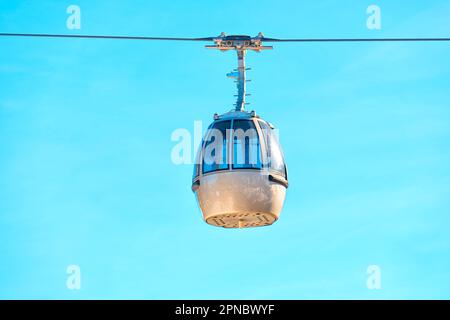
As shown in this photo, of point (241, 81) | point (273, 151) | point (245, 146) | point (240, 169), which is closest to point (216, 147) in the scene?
point (245, 146)

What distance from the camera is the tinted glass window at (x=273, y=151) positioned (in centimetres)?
5234

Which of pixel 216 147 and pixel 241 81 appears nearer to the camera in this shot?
pixel 216 147

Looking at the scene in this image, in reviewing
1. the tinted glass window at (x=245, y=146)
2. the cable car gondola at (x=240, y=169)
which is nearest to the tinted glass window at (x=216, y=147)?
the cable car gondola at (x=240, y=169)

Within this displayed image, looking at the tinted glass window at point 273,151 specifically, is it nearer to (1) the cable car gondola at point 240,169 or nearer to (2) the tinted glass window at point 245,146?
(1) the cable car gondola at point 240,169

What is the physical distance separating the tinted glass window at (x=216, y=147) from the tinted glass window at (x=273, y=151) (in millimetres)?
1033

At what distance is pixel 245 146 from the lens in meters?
52.3

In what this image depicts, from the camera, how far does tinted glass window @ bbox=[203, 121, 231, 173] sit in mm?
51969

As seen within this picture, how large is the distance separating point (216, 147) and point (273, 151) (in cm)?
152

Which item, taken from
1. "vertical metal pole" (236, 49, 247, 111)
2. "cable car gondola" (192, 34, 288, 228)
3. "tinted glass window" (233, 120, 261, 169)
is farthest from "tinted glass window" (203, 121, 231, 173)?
"vertical metal pole" (236, 49, 247, 111)

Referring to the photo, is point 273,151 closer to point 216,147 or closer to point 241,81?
point 216,147

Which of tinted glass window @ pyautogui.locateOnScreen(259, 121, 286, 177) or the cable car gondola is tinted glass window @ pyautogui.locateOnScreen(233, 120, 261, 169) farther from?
tinted glass window @ pyautogui.locateOnScreen(259, 121, 286, 177)

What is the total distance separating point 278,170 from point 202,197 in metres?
2.13
